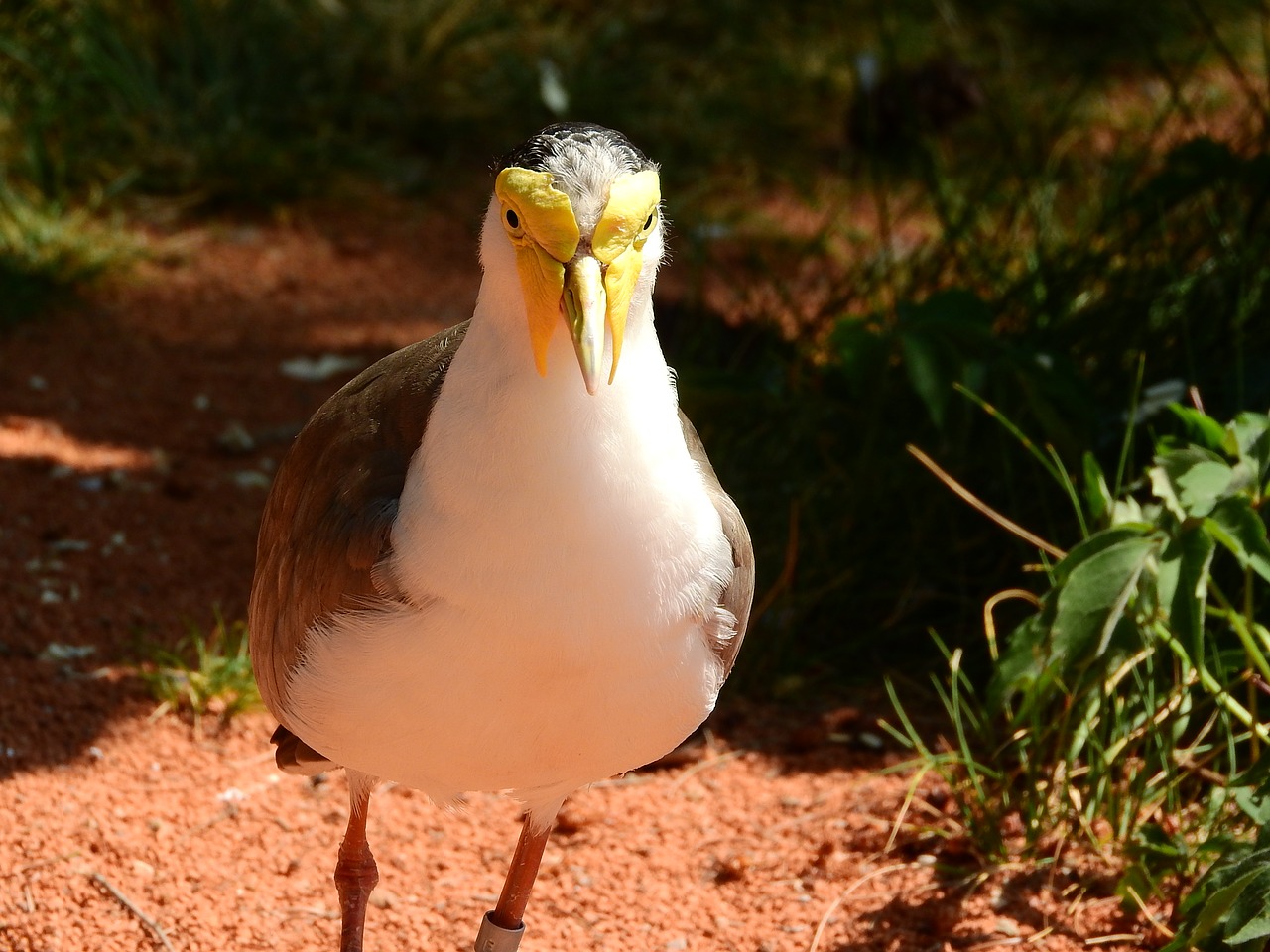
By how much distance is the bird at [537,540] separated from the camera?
2580mm

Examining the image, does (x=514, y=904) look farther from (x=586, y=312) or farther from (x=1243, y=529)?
(x=1243, y=529)

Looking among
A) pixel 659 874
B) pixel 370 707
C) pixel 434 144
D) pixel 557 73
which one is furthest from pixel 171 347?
pixel 370 707

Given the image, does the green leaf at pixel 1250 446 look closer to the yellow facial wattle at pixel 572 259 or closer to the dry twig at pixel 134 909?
the yellow facial wattle at pixel 572 259

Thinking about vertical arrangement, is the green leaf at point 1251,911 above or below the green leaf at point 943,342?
below

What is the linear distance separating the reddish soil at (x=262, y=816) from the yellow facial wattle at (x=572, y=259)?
73.6 inches

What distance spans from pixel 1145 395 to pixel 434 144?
15.8ft

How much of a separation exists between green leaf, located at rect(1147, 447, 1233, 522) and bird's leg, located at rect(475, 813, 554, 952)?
1.56m

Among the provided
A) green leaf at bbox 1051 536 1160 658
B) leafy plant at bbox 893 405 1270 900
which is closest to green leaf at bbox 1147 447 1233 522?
leafy plant at bbox 893 405 1270 900

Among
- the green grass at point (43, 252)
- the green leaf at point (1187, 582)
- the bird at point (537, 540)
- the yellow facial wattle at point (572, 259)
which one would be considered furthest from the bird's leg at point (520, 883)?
the green grass at point (43, 252)

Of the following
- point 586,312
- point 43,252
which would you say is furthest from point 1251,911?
point 43,252

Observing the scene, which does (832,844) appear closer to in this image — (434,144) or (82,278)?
(82,278)

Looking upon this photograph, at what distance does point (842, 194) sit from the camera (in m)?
7.93

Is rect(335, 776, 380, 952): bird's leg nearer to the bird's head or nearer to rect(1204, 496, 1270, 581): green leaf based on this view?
the bird's head

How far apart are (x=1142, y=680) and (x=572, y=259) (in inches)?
87.3
